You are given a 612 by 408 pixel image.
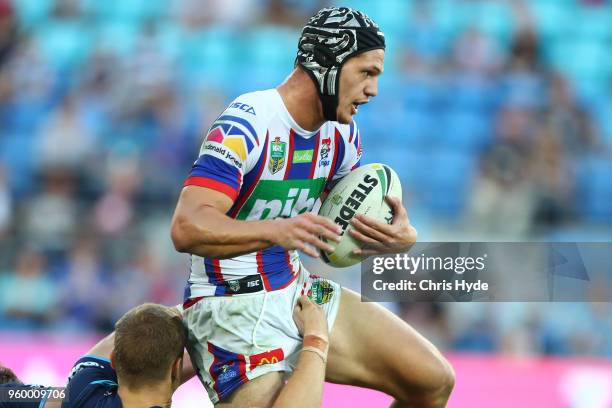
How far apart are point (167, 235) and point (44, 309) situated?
124 cm

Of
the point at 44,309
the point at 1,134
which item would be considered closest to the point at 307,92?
the point at 44,309

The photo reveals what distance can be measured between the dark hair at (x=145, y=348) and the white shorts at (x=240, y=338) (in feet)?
0.43

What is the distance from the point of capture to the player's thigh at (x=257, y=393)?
4.41m

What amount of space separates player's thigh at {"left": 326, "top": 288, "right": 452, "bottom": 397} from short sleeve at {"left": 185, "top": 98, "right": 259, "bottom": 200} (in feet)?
2.96

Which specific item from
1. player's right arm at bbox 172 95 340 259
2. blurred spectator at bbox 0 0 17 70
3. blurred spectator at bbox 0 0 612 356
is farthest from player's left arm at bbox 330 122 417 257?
blurred spectator at bbox 0 0 17 70

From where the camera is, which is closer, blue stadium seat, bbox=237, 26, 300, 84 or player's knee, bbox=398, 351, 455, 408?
player's knee, bbox=398, 351, 455, 408

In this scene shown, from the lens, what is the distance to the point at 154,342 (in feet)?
14.4

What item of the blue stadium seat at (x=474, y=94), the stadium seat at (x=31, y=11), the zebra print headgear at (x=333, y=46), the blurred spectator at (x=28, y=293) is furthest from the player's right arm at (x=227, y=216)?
the stadium seat at (x=31, y=11)

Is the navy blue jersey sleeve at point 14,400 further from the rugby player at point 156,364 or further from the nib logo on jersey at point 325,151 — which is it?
the nib logo on jersey at point 325,151

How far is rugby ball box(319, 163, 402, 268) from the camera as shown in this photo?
15.1ft

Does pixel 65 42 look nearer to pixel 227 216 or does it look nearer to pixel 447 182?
pixel 447 182

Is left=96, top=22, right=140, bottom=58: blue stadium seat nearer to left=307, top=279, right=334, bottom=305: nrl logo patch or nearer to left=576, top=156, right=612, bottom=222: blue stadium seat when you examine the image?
left=576, top=156, right=612, bottom=222: blue stadium seat

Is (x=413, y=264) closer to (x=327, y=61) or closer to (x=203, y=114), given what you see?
(x=327, y=61)

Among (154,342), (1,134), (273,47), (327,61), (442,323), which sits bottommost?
(154,342)
